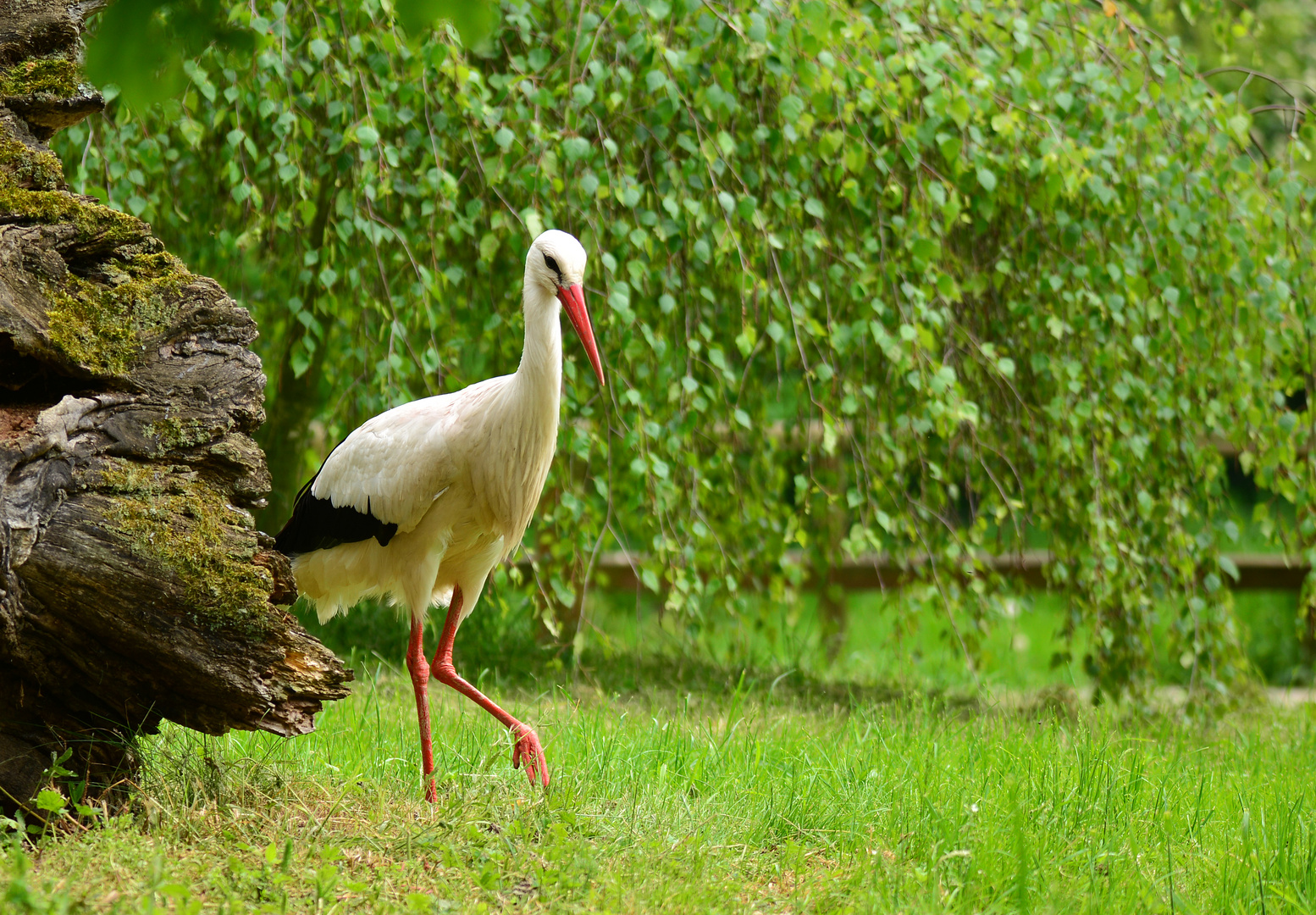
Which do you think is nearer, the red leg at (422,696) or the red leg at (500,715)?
the red leg at (422,696)

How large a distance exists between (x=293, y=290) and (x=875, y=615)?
746 cm

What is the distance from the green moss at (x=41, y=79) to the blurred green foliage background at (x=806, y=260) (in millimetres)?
642

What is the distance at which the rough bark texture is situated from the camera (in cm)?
245

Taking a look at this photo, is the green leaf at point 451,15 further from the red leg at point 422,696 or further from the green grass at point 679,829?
the red leg at point 422,696

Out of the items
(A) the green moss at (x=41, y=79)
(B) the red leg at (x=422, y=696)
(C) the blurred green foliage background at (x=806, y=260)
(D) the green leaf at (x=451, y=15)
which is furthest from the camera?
(C) the blurred green foliage background at (x=806, y=260)

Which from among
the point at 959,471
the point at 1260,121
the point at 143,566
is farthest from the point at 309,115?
the point at 1260,121

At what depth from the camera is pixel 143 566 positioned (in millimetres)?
2469

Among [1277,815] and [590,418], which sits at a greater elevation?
[590,418]

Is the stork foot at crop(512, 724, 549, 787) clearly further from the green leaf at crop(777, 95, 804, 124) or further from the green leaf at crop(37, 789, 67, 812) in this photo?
the green leaf at crop(777, 95, 804, 124)

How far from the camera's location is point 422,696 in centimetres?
334

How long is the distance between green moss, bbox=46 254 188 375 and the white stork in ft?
2.76

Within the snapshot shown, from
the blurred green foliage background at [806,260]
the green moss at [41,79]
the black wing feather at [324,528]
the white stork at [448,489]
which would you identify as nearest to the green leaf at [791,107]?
the blurred green foliage background at [806,260]

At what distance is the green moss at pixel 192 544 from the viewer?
8.16ft

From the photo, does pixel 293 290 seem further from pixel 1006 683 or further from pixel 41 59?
pixel 1006 683
